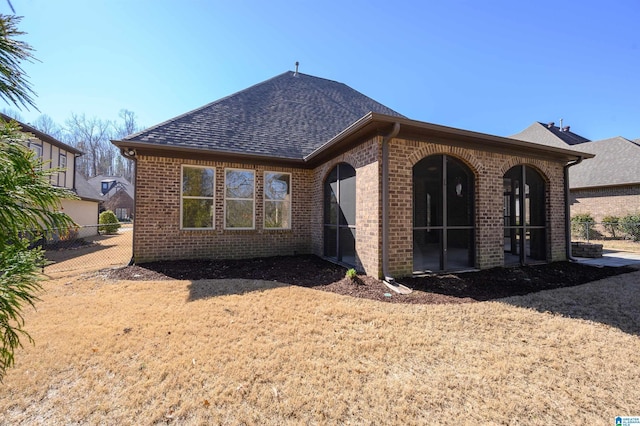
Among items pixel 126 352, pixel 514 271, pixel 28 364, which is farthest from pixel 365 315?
pixel 514 271

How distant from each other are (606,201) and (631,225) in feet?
7.83

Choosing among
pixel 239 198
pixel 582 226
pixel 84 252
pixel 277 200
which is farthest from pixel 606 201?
pixel 84 252

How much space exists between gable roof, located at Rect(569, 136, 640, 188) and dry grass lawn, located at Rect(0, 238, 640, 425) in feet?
51.5

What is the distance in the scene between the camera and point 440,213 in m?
10.6

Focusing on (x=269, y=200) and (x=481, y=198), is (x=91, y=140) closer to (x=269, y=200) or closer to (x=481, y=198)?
(x=269, y=200)

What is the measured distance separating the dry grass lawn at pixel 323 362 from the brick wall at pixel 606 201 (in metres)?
15.2

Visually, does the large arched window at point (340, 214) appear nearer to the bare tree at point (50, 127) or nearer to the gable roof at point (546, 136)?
the gable roof at point (546, 136)

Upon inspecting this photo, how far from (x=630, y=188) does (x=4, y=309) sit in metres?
22.8

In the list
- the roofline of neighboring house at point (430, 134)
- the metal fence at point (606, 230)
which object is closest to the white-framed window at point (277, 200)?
the roofline of neighboring house at point (430, 134)

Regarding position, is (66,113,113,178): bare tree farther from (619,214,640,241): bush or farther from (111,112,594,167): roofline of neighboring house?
(619,214,640,241): bush

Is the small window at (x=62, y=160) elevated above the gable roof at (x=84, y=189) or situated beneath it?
elevated above

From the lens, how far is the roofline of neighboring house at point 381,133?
17.9 ft

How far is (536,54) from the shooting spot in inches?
361

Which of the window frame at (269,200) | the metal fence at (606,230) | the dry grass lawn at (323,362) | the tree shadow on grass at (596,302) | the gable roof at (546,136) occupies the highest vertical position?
the gable roof at (546,136)
